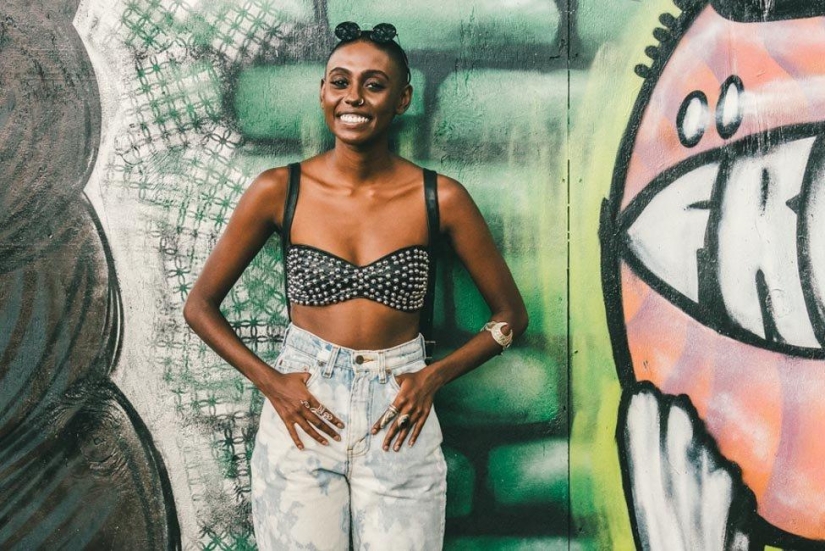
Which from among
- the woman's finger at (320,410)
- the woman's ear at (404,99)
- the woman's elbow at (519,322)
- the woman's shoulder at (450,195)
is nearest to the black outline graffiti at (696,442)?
the woman's elbow at (519,322)

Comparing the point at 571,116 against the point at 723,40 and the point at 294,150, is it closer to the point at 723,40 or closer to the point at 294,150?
the point at 723,40

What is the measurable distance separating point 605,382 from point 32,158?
7.69 feet

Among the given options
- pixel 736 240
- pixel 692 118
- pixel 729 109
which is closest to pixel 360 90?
pixel 692 118

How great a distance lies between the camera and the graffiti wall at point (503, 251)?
2.89 meters

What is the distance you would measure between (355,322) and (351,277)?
0.45 feet

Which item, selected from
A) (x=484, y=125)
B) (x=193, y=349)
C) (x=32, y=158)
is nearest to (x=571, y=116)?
(x=484, y=125)

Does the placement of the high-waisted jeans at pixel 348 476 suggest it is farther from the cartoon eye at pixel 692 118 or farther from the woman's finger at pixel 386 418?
the cartoon eye at pixel 692 118

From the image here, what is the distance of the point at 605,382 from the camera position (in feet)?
9.82

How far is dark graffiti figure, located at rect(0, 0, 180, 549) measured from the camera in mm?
2893

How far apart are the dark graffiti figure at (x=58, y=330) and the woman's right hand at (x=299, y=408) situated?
98 centimetres

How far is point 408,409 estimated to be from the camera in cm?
226

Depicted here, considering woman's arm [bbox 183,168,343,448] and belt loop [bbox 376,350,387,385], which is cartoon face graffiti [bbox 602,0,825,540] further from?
woman's arm [bbox 183,168,343,448]

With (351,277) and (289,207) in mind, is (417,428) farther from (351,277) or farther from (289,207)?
(289,207)

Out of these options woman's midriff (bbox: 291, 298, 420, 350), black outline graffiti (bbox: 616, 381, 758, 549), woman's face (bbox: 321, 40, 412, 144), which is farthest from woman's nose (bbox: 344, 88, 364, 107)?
black outline graffiti (bbox: 616, 381, 758, 549)
